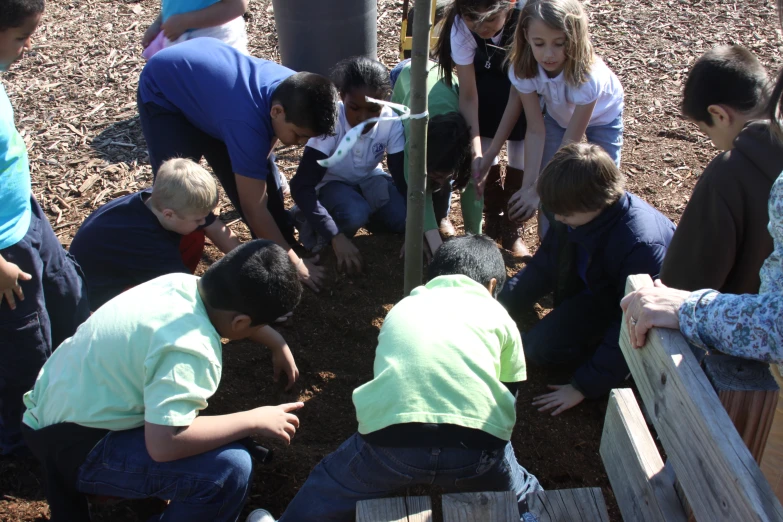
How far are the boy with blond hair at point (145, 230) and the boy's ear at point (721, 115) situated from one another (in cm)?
190

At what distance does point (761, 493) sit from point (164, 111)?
9.73ft

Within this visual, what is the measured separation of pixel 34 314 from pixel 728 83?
2536 millimetres

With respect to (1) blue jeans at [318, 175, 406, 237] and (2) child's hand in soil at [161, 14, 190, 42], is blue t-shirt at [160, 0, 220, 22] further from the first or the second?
(1) blue jeans at [318, 175, 406, 237]

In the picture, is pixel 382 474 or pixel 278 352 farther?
pixel 278 352

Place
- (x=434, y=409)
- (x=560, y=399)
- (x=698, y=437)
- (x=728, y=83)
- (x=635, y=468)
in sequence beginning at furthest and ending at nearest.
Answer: (x=560, y=399) → (x=728, y=83) → (x=434, y=409) → (x=635, y=468) → (x=698, y=437)

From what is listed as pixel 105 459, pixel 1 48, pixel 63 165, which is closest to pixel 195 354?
pixel 105 459

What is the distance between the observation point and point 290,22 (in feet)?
16.1

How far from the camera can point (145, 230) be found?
9.36 feet

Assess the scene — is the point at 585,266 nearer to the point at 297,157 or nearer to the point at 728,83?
the point at 728,83

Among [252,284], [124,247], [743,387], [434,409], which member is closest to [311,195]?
[124,247]

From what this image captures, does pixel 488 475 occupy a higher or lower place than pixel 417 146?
lower

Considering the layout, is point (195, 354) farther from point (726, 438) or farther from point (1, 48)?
point (726, 438)

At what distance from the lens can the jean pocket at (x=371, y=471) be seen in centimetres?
204

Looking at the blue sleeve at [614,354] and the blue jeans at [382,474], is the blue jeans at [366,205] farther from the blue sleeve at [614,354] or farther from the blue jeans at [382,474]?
the blue jeans at [382,474]
